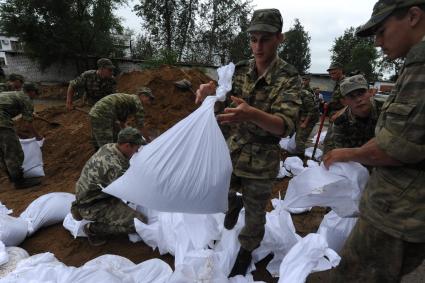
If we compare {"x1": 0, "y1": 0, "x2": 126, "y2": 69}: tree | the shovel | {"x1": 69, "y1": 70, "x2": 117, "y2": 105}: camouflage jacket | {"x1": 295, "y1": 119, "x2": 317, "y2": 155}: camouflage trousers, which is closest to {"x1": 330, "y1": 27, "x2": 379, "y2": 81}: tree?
{"x1": 0, "y1": 0, "x2": 126, "y2": 69}: tree

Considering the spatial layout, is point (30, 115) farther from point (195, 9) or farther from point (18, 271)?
point (195, 9)

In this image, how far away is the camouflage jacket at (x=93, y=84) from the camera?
4730 millimetres

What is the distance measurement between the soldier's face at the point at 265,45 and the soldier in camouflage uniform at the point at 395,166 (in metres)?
0.49

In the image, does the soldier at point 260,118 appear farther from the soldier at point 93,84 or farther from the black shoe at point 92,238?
the soldier at point 93,84

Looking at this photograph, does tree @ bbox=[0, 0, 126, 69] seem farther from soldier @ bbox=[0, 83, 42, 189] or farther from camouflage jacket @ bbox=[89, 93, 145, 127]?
camouflage jacket @ bbox=[89, 93, 145, 127]

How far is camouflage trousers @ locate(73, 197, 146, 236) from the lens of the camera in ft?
8.14

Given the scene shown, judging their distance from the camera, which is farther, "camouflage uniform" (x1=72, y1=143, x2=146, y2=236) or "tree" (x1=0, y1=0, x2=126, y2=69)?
"tree" (x1=0, y1=0, x2=126, y2=69)

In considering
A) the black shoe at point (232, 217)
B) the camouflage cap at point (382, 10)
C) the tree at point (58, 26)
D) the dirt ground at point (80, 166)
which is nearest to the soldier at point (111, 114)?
the dirt ground at point (80, 166)

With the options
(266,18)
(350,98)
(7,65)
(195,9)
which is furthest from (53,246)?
(195,9)

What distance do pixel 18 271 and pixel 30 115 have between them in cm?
261

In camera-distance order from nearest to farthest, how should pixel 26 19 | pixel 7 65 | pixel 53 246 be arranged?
pixel 53 246 → pixel 26 19 → pixel 7 65

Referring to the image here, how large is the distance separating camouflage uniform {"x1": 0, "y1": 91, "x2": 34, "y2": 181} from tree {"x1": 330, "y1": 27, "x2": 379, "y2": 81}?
91.3 feet

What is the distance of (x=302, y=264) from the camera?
1.73m

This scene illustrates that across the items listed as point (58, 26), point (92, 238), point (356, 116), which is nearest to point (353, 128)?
point (356, 116)
